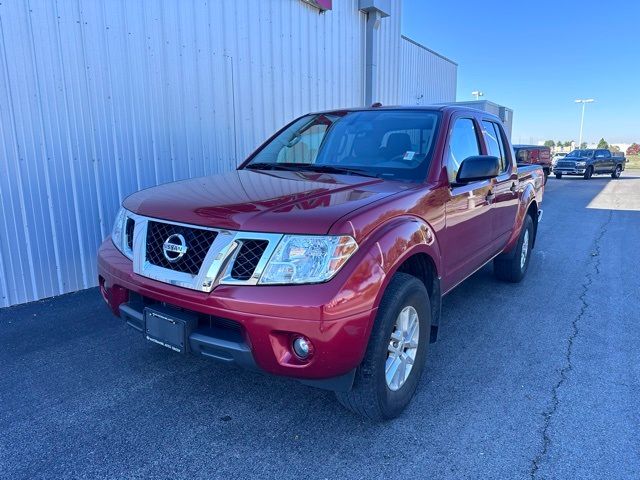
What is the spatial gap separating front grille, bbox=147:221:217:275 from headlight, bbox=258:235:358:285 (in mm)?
361

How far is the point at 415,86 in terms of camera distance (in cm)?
1525

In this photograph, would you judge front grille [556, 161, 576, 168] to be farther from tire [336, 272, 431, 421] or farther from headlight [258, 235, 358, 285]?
headlight [258, 235, 358, 285]

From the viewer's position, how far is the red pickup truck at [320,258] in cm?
218

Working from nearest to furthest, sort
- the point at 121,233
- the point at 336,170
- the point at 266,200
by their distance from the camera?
the point at 266,200 → the point at 121,233 → the point at 336,170

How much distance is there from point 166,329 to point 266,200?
852mm

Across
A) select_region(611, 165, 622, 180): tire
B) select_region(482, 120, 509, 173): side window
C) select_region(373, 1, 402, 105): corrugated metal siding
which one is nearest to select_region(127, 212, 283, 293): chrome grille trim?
select_region(482, 120, 509, 173): side window

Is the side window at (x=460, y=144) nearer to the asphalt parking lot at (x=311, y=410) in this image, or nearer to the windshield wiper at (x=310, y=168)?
the windshield wiper at (x=310, y=168)

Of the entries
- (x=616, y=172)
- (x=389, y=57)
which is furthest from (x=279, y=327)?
(x=616, y=172)

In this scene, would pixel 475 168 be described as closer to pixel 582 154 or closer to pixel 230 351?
pixel 230 351

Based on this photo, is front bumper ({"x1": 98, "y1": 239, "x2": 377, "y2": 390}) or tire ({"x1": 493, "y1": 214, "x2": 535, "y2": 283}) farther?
tire ({"x1": 493, "y1": 214, "x2": 535, "y2": 283})

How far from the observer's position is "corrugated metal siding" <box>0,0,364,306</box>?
14.4 ft

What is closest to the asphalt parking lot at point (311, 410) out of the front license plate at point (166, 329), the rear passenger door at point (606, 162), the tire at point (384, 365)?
the tire at point (384, 365)

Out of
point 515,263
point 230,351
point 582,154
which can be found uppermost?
point 582,154

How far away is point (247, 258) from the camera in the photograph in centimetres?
224
